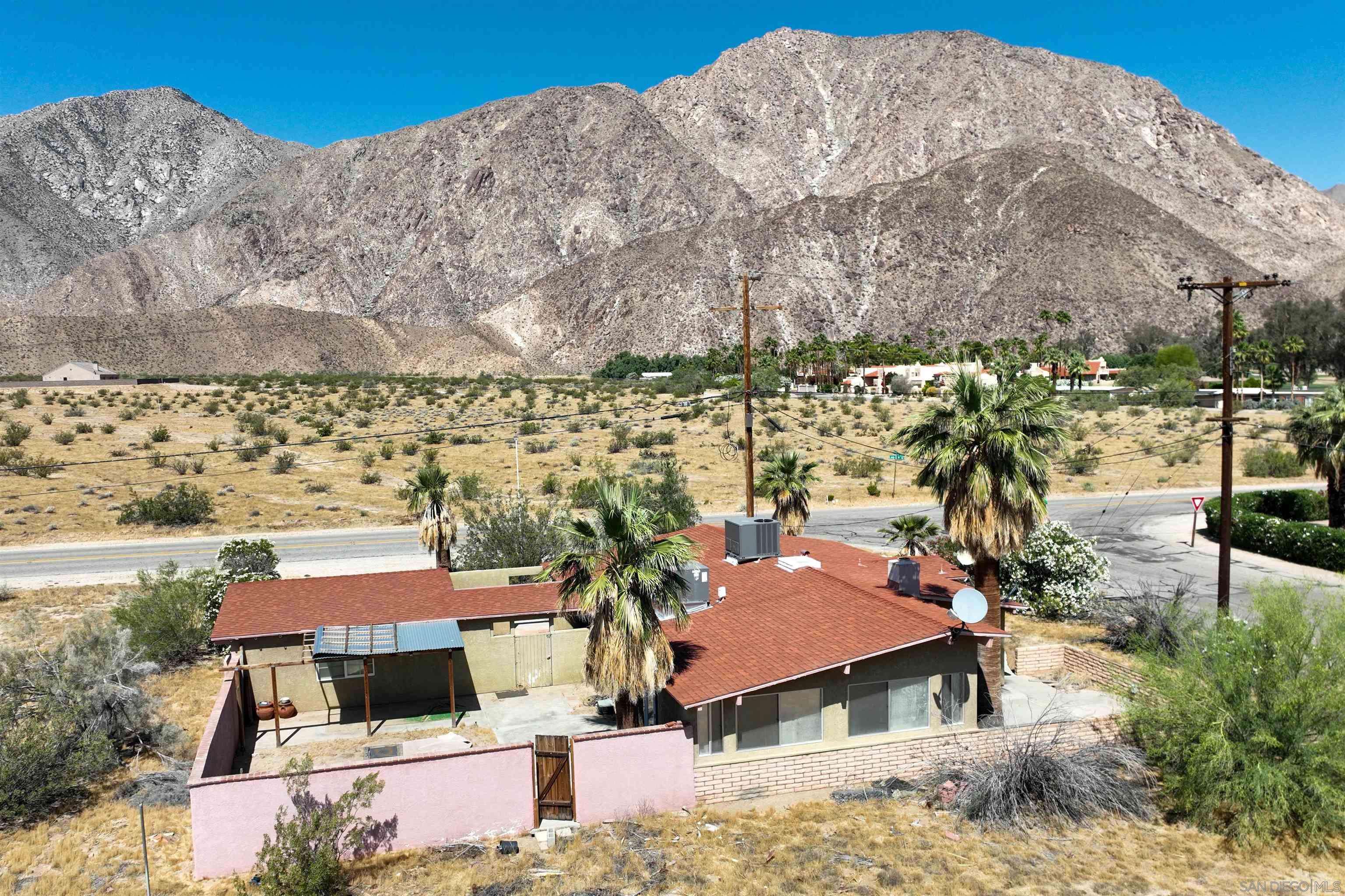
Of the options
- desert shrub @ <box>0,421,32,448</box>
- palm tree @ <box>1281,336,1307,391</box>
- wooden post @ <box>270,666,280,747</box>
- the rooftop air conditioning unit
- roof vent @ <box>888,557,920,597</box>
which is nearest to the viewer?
wooden post @ <box>270,666,280,747</box>

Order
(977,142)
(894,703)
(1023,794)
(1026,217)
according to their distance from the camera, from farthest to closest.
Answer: (977,142) → (1026,217) → (894,703) → (1023,794)

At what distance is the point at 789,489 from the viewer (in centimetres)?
2828

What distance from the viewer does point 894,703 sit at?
1670 cm

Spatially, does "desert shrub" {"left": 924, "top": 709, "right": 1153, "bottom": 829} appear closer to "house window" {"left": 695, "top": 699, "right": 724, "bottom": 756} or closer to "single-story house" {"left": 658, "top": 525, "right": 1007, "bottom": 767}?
"single-story house" {"left": 658, "top": 525, "right": 1007, "bottom": 767}

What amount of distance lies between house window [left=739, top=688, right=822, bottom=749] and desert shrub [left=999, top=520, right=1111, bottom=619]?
462 inches

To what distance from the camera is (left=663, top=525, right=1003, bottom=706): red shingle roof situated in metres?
15.7

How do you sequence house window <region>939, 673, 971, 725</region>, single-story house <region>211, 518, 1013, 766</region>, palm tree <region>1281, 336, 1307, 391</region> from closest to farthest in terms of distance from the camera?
single-story house <region>211, 518, 1013, 766</region> → house window <region>939, 673, 971, 725</region> → palm tree <region>1281, 336, 1307, 391</region>

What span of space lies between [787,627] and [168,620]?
48.8ft

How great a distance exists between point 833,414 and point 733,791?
63.6m

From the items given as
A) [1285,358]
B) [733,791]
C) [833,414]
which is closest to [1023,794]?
[733,791]

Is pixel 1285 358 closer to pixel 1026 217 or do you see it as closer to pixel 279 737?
pixel 1026 217

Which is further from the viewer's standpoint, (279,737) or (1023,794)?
(279,737)

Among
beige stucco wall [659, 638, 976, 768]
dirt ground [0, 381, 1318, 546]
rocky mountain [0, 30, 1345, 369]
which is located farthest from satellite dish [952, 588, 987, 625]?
rocky mountain [0, 30, 1345, 369]

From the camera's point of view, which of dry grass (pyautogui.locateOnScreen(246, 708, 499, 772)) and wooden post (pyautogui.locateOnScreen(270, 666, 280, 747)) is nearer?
dry grass (pyautogui.locateOnScreen(246, 708, 499, 772))
